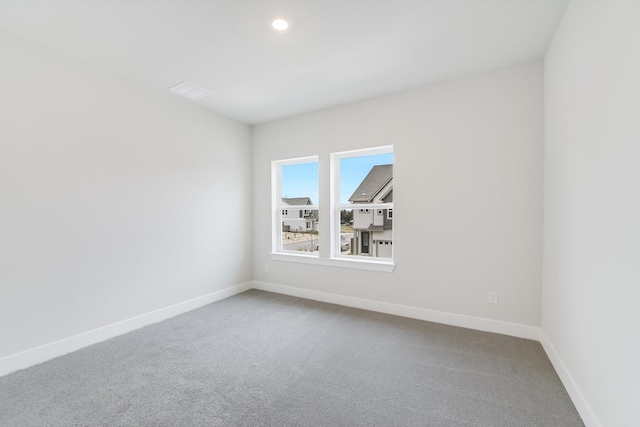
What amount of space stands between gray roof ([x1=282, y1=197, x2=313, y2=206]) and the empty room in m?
0.47

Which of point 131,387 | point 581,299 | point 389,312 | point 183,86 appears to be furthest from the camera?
point 389,312

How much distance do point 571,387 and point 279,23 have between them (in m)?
3.24

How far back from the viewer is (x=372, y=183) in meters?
3.59

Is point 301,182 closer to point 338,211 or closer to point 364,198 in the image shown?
point 338,211

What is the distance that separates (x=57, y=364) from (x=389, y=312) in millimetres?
3167

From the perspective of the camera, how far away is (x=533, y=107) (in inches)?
100

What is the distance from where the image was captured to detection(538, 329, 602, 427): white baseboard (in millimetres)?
1520

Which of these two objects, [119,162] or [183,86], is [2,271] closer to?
[119,162]

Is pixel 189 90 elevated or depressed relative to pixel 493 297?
elevated

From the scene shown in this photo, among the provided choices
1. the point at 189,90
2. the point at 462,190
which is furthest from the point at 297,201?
the point at 462,190

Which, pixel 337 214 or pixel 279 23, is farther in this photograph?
pixel 337 214

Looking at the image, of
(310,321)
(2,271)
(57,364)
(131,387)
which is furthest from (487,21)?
(57,364)

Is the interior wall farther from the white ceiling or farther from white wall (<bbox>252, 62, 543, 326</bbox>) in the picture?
white wall (<bbox>252, 62, 543, 326</bbox>)

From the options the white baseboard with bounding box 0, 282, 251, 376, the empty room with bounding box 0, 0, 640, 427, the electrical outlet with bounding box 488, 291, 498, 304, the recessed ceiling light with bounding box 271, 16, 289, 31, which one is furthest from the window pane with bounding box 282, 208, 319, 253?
the recessed ceiling light with bounding box 271, 16, 289, 31
